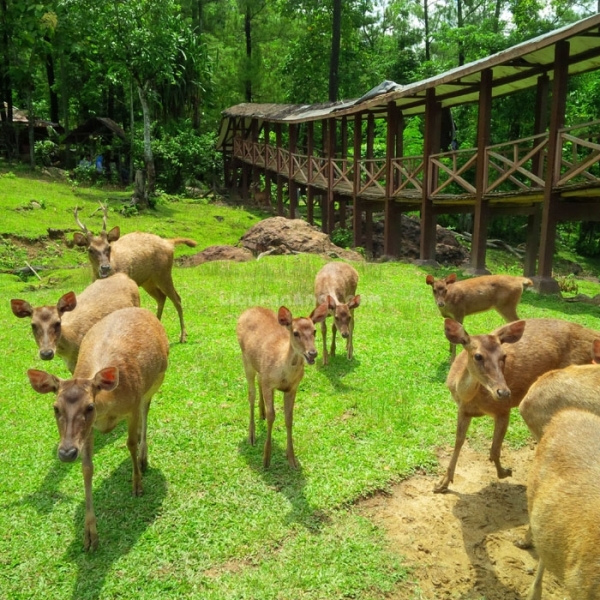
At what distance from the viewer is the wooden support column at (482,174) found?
1472cm

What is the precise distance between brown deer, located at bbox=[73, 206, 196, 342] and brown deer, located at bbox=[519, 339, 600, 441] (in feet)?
19.8

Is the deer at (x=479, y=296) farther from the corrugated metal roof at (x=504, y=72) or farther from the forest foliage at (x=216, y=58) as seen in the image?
the forest foliage at (x=216, y=58)

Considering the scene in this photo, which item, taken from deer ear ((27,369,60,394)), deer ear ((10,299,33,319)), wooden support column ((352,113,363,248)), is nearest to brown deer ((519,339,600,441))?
deer ear ((27,369,60,394))

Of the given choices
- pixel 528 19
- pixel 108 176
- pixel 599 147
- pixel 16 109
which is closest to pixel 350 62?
pixel 528 19

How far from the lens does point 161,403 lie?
7008 millimetres

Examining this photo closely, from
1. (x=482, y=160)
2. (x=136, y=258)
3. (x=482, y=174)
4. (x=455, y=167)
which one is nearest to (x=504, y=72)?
(x=455, y=167)

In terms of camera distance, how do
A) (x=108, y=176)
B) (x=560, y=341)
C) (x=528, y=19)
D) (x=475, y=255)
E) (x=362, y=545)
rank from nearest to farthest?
(x=362, y=545), (x=560, y=341), (x=475, y=255), (x=528, y=19), (x=108, y=176)

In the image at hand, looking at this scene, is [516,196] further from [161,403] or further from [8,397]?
[8,397]

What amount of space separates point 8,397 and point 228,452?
330cm

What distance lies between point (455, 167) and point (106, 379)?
14.0m

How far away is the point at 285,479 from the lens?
215 inches

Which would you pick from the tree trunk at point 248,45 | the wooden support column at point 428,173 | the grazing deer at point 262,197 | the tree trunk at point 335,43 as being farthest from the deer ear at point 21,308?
the tree trunk at point 248,45

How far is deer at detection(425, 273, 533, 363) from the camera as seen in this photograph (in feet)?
29.7

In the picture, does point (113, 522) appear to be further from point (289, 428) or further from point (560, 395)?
point (560, 395)
